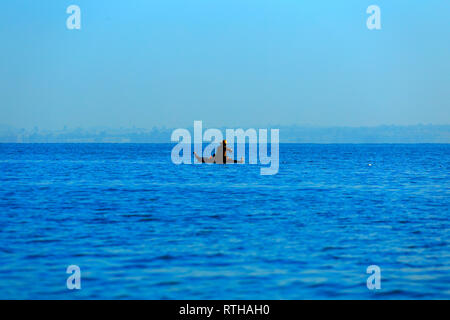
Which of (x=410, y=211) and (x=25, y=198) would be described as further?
(x=25, y=198)

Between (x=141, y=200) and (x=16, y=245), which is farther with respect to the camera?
(x=141, y=200)

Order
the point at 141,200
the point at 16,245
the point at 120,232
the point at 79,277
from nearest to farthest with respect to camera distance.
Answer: the point at 79,277
the point at 16,245
the point at 120,232
the point at 141,200

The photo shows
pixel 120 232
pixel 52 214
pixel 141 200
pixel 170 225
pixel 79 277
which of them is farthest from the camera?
pixel 141 200

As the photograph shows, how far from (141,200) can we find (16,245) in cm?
1454

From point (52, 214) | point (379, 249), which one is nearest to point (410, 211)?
Answer: point (379, 249)

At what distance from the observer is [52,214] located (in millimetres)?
26641

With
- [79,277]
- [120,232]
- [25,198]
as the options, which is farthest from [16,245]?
[25,198]

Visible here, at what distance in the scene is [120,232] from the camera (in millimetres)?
21297
